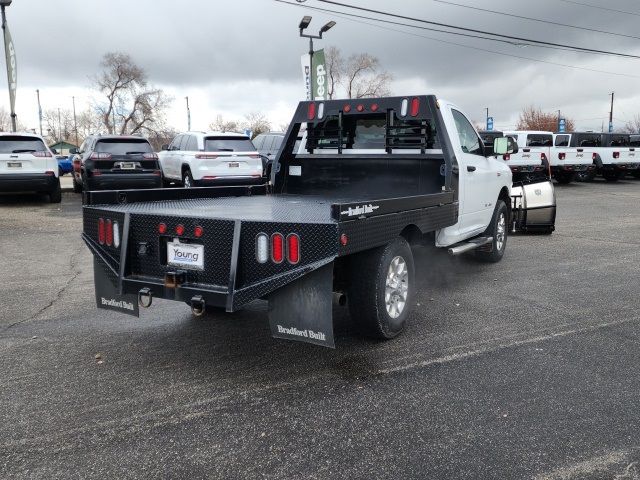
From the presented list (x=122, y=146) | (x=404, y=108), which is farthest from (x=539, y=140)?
(x=404, y=108)

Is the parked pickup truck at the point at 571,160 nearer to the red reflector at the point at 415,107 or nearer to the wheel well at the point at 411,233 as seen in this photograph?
the red reflector at the point at 415,107

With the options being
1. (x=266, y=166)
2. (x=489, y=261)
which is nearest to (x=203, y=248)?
(x=489, y=261)

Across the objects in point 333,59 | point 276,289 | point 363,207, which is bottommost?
point 276,289

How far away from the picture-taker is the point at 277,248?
13.0 feet

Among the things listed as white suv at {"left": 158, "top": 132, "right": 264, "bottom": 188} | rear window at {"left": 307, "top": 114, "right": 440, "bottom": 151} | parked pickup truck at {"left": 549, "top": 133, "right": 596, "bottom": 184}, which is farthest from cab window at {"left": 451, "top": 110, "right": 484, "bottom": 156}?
parked pickup truck at {"left": 549, "top": 133, "right": 596, "bottom": 184}

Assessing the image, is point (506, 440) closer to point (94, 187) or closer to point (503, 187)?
point (503, 187)

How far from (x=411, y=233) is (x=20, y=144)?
1234cm

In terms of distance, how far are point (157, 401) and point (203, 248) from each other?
3.48ft

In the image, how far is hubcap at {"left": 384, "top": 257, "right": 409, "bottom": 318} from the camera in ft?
15.5

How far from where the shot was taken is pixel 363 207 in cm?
414

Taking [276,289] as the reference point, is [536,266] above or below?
below

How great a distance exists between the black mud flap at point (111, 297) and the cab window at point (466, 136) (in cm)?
392

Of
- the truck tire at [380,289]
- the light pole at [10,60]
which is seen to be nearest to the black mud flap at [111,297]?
the truck tire at [380,289]

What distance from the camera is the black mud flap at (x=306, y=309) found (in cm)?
397
